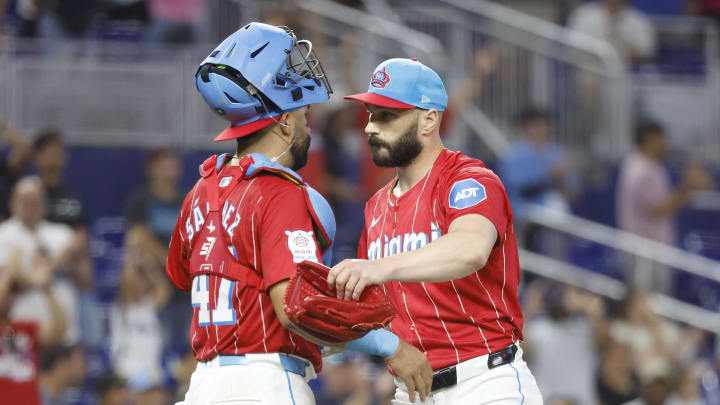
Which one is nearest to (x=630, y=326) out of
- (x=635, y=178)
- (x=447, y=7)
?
(x=635, y=178)

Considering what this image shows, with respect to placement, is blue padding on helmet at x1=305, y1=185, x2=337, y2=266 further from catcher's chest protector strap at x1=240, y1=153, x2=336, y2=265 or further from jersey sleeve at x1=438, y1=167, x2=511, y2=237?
jersey sleeve at x1=438, y1=167, x2=511, y2=237

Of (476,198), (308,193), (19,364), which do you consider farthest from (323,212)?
(19,364)

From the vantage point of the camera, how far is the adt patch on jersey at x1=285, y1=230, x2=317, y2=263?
15.3 feet

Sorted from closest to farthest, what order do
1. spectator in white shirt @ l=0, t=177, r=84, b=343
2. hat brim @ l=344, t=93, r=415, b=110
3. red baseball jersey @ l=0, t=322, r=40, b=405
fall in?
1. hat brim @ l=344, t=93, r=415, b=110
2. red baseball jersey @ l=0, t=322, r=40, b=405
3. spectator in white shirt @ l=0, t=177, r=84, b=343

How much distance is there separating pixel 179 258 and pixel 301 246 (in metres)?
0.99

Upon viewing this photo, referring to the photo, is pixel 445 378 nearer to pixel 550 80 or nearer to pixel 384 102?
pixel 384 102

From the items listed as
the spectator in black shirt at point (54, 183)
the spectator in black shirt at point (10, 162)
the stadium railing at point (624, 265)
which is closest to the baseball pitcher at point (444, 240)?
the spectator in black shirt at point (54, 183)

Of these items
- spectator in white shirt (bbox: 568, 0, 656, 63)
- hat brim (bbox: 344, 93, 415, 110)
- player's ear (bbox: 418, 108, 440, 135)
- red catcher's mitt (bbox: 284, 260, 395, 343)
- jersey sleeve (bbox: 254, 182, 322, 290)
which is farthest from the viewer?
spectator in white shirt (bbox: 568, 0, 656, 63)

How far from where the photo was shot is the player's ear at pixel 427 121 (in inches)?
221

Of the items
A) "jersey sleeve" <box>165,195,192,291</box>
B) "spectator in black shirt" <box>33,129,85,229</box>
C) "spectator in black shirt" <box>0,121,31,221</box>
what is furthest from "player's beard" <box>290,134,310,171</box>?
"spectator in black shirt" <box>0,121,31,221</box>

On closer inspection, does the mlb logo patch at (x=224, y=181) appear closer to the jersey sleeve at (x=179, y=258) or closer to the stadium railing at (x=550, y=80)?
the jersey sleeve at (x=179, y=258)

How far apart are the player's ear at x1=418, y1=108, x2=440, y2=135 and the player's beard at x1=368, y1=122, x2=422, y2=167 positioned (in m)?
0.04

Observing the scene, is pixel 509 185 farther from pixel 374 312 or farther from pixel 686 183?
pixel 374 312

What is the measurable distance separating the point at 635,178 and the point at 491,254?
748 centimetres
